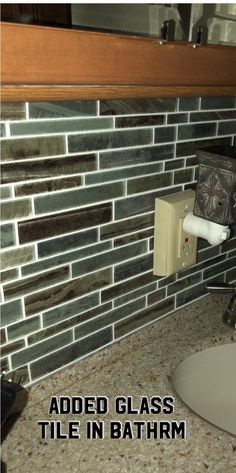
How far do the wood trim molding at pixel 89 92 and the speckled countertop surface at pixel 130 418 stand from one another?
50cm

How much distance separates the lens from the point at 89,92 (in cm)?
63

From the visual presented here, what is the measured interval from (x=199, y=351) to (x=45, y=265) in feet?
1.35

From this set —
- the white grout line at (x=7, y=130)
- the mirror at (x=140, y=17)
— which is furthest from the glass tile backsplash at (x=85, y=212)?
the mirror at (x=140, y=17)

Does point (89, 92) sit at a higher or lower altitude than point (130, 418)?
higher

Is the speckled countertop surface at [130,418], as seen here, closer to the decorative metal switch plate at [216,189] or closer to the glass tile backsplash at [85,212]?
the glass tile backsplash at [85,212]

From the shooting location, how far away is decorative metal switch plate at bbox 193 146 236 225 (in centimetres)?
81

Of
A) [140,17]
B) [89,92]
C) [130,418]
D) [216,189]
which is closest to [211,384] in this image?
[130,418]

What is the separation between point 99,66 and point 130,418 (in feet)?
1.95

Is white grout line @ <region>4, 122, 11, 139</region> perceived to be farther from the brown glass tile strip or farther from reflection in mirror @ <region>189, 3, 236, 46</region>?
reflection in mirror @ <region>189, 3, 236, 46</region>

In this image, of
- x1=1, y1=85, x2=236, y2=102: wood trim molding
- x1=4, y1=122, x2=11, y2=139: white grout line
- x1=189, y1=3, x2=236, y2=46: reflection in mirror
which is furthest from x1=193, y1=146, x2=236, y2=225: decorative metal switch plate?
x1=4, y1=122, x2=11, y2=139: white grout line

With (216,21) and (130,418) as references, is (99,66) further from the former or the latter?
(130,418)

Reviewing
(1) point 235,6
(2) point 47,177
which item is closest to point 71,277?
(2) point 47,177

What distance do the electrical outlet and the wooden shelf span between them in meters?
0.22

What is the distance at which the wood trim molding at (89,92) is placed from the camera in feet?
1.81
